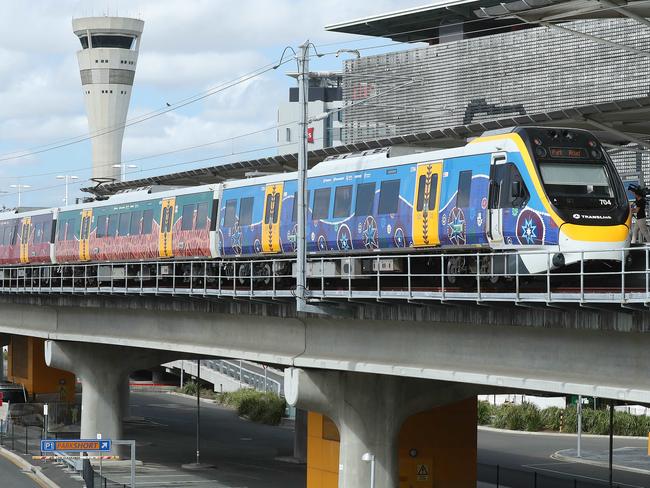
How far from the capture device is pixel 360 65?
456 feet

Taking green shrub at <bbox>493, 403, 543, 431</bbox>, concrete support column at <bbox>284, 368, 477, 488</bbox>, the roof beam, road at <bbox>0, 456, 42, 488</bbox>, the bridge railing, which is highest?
the roof beam

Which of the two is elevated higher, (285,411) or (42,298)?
(42,298)

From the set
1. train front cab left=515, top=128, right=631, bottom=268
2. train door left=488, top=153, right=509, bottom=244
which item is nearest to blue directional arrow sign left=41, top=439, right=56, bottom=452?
train door left=488, top=153, right=509, bottom=244

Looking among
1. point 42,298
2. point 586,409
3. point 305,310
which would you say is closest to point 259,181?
point 305,310

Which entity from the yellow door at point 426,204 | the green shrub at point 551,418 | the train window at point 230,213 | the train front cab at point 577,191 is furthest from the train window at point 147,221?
the green shrub at point 551,418

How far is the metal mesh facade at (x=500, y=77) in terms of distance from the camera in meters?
100

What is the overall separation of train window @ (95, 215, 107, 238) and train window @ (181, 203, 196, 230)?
7.77 metres

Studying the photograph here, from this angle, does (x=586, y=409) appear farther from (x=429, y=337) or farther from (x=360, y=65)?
(x=360, y=65)

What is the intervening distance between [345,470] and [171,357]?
2139cm

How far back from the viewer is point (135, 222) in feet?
166

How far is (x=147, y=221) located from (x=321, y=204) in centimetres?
1450

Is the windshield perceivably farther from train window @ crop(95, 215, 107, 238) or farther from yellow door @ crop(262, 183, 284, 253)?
train window @ crop(95, 215, 107, 238)

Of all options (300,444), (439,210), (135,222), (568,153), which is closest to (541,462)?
(300,444)

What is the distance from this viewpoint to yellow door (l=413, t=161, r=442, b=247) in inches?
1271
